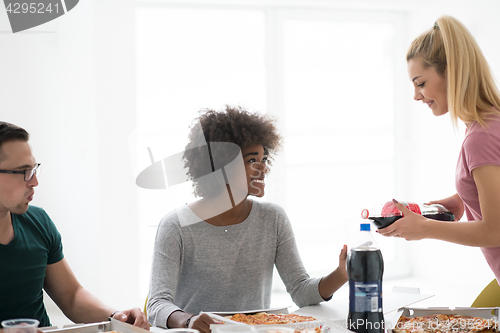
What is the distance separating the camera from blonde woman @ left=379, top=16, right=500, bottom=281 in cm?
105

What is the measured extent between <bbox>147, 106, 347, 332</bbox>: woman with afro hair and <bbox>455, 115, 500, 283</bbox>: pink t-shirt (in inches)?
13.0

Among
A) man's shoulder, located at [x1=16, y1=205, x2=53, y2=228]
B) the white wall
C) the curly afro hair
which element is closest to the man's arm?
man's shoulder, located at [x1=16, y1=205, x2=53, y2=228]

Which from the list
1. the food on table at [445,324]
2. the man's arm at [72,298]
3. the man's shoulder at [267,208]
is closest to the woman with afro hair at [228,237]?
the man's shoulder at [267,208]

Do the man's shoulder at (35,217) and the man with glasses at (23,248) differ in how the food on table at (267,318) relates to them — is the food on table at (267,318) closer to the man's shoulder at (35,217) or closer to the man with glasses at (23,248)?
the man with glasses at (23,248)

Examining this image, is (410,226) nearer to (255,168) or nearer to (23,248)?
(255,168)

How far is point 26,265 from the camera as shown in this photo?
48.8 inches

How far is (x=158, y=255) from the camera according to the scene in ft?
4.23

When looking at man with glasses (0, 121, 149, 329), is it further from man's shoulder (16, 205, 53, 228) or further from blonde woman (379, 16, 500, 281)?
blonde woman (379, 16, 500, 281)

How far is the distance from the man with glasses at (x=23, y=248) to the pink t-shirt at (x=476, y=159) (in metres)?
0.94

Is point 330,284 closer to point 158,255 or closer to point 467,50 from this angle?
point 158,255

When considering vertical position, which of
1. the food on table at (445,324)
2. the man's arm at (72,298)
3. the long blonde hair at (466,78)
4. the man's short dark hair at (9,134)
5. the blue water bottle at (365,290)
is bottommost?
the man's arm at (72,298)

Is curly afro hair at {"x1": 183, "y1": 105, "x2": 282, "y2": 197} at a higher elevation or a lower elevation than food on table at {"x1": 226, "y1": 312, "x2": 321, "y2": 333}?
higher

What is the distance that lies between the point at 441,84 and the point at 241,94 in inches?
94.6

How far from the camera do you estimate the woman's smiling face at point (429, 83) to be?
1202 mm
